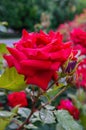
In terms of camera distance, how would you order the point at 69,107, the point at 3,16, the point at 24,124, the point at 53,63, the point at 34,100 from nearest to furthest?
the point at 53,63 → the point at 34,100 → the point at 24,124 → the point at 69,107 → the point at 3,16

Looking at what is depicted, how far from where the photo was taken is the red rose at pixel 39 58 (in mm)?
942

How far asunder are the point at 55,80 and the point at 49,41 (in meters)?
0.10

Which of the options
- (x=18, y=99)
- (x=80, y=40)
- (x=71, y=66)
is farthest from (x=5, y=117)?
(x=80, y=40)

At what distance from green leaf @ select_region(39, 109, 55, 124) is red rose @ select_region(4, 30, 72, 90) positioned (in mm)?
212

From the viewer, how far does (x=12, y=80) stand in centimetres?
105

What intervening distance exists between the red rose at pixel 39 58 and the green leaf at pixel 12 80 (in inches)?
1.9

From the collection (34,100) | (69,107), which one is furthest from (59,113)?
(69,107)

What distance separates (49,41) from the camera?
101cm

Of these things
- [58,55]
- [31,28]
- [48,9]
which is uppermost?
[48,9]

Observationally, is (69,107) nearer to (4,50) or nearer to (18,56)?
(4,50)

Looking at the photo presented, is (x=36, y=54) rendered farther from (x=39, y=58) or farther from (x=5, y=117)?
(x=5, y=117)

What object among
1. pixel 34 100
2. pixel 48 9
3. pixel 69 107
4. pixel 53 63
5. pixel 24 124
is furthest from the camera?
pixel 48 9

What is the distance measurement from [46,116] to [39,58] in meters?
0.30

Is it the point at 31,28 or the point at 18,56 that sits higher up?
the point at 31,28
